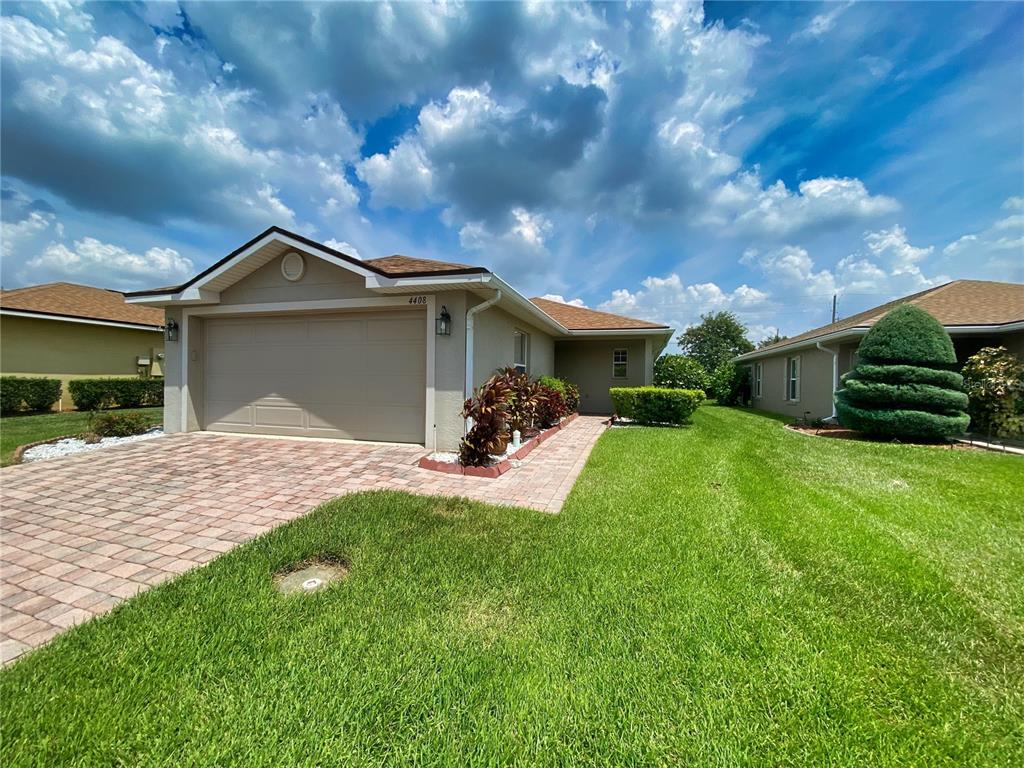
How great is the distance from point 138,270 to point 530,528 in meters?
21.7

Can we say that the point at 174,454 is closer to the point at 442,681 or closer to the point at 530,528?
the point at 530,528

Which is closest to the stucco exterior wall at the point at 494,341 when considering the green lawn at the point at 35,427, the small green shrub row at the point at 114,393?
the green lawn at the point at 35,427

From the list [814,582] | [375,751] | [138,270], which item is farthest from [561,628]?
[138,270]

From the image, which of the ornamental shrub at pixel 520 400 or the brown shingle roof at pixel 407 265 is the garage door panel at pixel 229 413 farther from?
the ornamental shrub at pixel 520 400

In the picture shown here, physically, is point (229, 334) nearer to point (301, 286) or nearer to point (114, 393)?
point (301, 286)

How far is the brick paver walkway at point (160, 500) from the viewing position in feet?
9.09

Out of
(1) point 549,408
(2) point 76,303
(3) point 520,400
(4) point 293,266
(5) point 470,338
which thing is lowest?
(1) point 549,408

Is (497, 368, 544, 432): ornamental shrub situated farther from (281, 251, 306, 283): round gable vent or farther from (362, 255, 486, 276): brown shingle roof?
(281, 251, 306, 283): round gable vent

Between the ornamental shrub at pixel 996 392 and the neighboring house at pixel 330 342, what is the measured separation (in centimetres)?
1070

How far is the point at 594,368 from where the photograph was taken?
49.7 feet

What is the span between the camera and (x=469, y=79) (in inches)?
344

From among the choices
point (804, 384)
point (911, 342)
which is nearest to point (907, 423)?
point (911, 342)

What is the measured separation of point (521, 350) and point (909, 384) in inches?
352

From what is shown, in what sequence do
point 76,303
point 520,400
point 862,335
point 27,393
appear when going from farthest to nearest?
1. point 76,303
2. point 27,393
3. point 862,335
4. point 520,400
